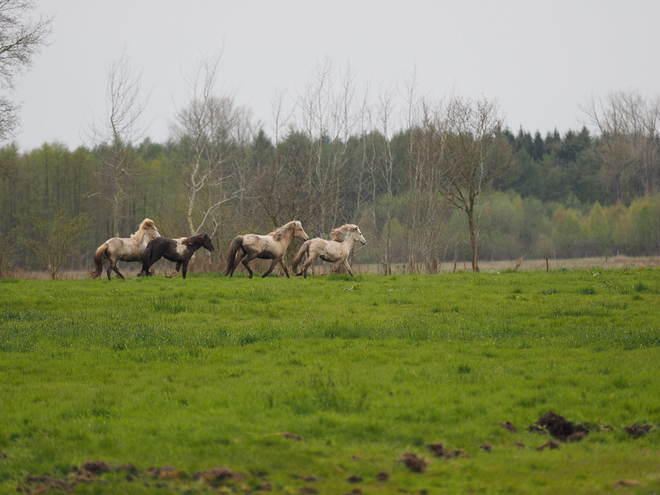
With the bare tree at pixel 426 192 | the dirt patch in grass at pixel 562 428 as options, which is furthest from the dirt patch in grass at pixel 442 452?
the bare tree at pixel 426 192

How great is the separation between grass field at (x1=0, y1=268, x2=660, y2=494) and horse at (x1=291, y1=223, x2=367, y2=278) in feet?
22.3

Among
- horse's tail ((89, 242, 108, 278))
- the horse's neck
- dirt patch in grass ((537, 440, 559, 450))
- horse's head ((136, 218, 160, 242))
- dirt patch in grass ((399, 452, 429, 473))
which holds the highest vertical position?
horse's head ((136, 218, 160, 242))

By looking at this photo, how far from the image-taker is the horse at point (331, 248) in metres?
21.4

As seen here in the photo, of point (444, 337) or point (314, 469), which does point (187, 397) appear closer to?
point (314, 469)

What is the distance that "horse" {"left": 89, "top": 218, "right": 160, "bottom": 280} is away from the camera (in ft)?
69.4

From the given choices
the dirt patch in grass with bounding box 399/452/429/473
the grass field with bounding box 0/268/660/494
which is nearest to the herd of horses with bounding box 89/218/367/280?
the grass field with bounding box 0/268/660/494

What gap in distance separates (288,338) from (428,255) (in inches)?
921

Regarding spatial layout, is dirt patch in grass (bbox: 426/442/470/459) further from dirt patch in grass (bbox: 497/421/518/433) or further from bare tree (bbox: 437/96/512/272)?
Answer: bare tree (bbox: 437/96/512/272)

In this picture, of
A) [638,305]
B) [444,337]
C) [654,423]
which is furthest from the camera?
[638,305]

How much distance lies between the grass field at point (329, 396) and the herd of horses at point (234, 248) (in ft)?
22.1

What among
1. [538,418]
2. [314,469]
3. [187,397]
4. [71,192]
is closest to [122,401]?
[187,397]

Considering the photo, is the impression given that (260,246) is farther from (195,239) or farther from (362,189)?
(362,189)

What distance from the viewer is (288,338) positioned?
10.8 m

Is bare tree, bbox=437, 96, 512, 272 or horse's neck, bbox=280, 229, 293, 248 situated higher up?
bare tree, bbox=437, 96, 512, 272
